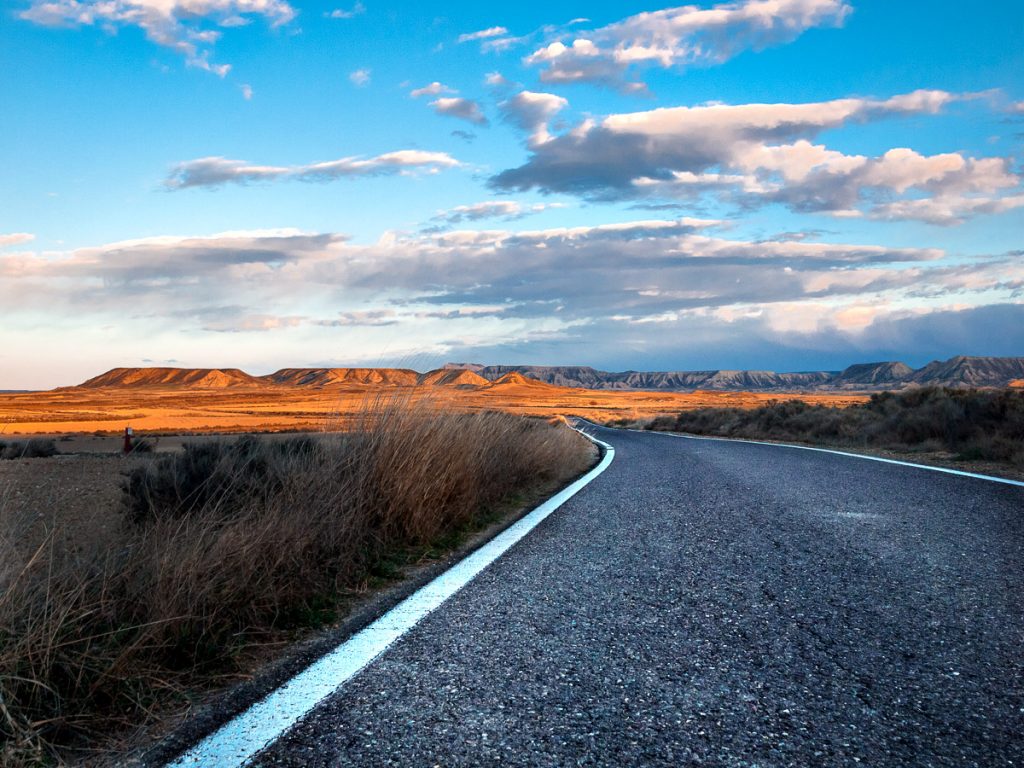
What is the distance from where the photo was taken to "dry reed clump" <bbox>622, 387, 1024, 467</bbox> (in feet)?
51.1

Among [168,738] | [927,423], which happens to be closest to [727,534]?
[168,738]

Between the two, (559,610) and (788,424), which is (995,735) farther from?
(788,424)

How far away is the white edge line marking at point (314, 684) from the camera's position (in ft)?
7.63

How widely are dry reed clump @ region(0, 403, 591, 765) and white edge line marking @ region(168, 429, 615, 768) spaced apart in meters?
0.36

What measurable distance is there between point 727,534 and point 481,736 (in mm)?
4223

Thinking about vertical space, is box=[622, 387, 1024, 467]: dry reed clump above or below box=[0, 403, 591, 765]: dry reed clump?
below

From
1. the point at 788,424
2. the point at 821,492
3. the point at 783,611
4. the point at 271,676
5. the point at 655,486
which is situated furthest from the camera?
the point at 788,424

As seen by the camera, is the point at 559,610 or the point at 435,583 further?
the point at 435,583

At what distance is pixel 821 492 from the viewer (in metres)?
9.00

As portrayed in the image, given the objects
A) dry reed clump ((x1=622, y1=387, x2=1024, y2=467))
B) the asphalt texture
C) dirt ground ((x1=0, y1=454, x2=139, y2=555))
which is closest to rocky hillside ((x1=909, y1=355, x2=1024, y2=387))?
dry reed clump ((x1=622, y1=387, x2=1024, y2=467))

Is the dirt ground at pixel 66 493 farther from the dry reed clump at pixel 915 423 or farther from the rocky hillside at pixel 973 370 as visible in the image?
the rocky hillside at pixel 973 370

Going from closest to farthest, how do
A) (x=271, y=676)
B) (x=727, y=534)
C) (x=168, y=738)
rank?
(x=168, y=738)
(x=271, y=676)
(x=727, y=534)

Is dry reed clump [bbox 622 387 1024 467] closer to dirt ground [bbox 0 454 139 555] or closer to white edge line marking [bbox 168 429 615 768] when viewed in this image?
white edge line marking [bbox 168 429 615 768]

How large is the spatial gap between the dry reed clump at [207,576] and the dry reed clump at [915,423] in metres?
11.1
